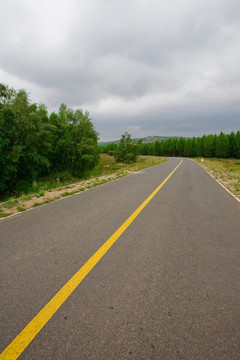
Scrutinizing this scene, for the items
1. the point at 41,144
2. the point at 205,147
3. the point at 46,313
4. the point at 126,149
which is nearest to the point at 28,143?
the point at 41,144

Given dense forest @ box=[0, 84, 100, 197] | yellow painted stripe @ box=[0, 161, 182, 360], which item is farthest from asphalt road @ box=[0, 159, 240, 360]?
dense forest @ box=[0, 84, 100, 197]

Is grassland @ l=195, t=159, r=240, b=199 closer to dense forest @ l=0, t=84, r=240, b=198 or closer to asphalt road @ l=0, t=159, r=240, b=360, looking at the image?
asphalt road @ l=0, t=159, r=240, b=360

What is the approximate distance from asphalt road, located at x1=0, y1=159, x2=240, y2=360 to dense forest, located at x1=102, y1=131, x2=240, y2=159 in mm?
59262

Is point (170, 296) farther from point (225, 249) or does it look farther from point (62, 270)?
point (225, 249)

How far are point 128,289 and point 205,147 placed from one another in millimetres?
97224

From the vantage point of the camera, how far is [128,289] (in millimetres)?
2428

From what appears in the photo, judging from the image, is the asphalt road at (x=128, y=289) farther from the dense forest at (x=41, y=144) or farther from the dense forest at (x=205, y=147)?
the dense forest at (x=205, y=147)

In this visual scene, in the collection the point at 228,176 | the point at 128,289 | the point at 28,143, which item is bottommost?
the point at 228,176

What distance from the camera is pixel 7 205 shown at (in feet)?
21.8

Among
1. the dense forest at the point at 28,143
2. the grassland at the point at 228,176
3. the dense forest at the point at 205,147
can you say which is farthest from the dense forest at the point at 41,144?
the dense forest at the point at 205,147

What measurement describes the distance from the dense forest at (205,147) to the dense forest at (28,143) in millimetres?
34017

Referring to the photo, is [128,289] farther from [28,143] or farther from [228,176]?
[28,143]

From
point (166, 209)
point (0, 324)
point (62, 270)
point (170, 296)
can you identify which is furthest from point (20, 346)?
point (166, 209)

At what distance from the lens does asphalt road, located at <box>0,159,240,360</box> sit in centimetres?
171
